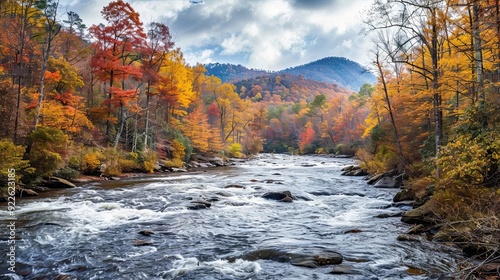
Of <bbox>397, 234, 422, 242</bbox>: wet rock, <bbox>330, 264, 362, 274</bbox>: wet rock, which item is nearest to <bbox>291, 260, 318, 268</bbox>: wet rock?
<bbox>330, 264, 362, 274</bbox>: wet rock

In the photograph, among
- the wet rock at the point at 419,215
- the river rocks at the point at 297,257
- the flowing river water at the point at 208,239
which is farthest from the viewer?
the wet rock at the point at 419,215

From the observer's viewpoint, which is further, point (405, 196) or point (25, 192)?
point (25, 192)

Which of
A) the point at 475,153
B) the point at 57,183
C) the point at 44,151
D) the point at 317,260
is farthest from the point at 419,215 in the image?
the point at 57,183

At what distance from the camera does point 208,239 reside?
8.41 meters

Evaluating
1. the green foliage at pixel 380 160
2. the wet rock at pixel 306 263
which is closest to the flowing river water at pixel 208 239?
the wet rock at pixel 306 263

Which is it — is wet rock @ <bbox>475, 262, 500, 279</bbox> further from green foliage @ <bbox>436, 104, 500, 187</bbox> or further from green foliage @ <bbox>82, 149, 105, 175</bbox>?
green foliage @ <bbox>82, 149, 105, 175</bbox>

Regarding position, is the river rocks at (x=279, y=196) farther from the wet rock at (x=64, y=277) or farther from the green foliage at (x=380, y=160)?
the green foliage at (x=380, y=160)

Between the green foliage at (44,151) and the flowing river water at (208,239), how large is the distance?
1.28 m

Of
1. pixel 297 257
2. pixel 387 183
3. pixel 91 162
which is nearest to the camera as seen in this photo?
pixel 297 257

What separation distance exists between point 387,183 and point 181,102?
68.7ft

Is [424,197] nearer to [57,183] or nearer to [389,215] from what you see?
[389,215]

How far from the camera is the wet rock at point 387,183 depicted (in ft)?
60.3

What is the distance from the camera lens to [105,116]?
2641 centimetres

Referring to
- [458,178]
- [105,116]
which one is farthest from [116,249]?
[105,116]
